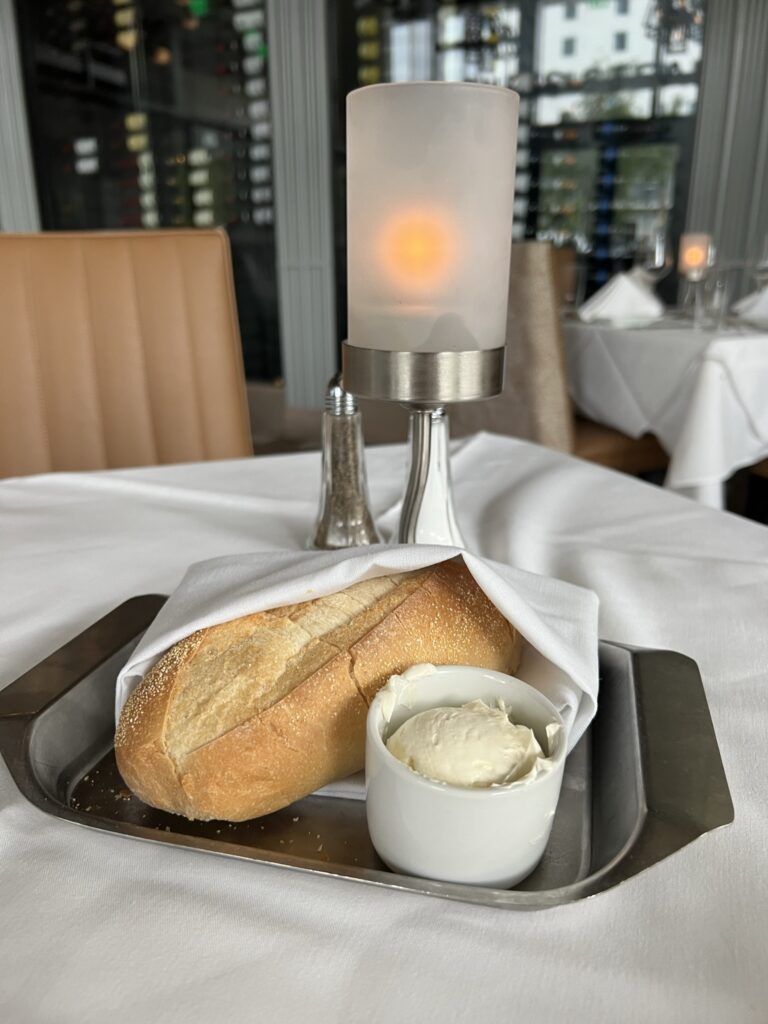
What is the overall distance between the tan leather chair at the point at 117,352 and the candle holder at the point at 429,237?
77 cm

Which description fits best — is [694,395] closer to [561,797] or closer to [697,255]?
[697,255]

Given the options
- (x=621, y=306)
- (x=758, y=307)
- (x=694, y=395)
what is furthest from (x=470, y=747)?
(x=621, y=306)

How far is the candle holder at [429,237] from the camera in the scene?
1.55 feet

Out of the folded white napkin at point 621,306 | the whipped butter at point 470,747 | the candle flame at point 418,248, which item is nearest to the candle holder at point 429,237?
the candle flame at point 418,248

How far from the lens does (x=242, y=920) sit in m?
0.29

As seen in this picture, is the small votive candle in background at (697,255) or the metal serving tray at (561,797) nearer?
the metal serving tray at (561,797)

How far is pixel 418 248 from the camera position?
0.49 metres

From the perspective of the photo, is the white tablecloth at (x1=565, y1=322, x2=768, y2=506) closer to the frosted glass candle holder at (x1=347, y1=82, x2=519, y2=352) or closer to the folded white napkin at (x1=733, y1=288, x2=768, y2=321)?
the folded white napkin at (x1=733, y1=288, x2=768, y2=321)

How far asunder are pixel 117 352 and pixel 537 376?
106 centimetres

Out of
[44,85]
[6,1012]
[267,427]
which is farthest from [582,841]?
[44,85]

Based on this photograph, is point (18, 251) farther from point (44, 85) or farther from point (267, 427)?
point (44, 85)

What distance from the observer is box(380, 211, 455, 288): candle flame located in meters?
0.49

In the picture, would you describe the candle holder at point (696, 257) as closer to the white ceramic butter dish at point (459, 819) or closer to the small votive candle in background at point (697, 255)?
the small votive candle in background at point (697, 255)

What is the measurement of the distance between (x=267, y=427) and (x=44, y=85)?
2.25 m
